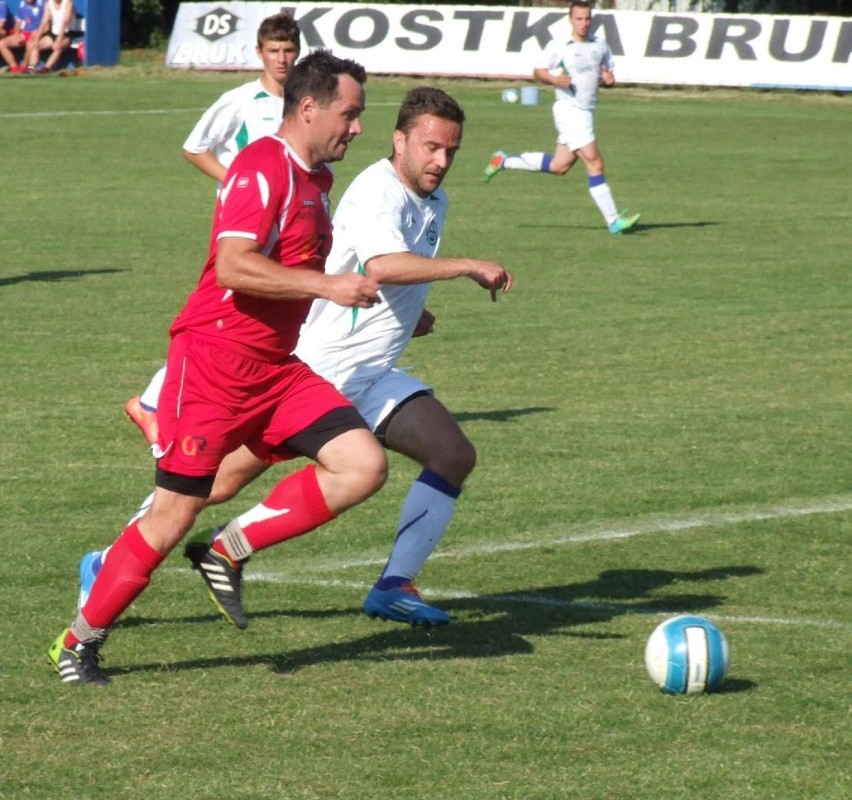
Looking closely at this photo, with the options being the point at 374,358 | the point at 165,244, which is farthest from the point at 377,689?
the point at 165,244

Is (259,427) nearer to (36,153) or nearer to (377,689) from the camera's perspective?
(377,689)

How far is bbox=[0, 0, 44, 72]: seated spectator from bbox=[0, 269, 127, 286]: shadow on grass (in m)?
24.4

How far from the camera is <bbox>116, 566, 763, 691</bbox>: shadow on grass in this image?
19.8 feet

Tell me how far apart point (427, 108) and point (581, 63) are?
13.7 meters

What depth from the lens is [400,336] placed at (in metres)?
6.73

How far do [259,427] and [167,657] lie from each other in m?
0.87

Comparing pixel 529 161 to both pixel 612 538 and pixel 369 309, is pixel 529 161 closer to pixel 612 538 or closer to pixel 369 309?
pixel 612 538

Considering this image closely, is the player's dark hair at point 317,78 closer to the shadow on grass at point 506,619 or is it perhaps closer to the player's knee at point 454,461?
the player's knee at point 454,461

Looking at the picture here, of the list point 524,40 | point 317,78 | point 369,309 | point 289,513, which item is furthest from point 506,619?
point 524,40

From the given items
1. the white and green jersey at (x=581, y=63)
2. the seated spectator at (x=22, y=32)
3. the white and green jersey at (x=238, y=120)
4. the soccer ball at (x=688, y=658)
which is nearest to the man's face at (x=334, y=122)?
the soccer ball at (x=688, y=658)

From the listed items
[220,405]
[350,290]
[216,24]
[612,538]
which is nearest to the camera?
[350,290]

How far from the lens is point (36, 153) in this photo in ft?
82.7

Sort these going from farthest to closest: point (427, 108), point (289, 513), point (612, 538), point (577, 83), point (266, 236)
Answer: point (577, 83), point (612, 538), point (427, 108), point (289, 513), point (266, 236)

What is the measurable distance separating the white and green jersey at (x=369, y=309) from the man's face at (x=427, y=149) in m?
0.08
